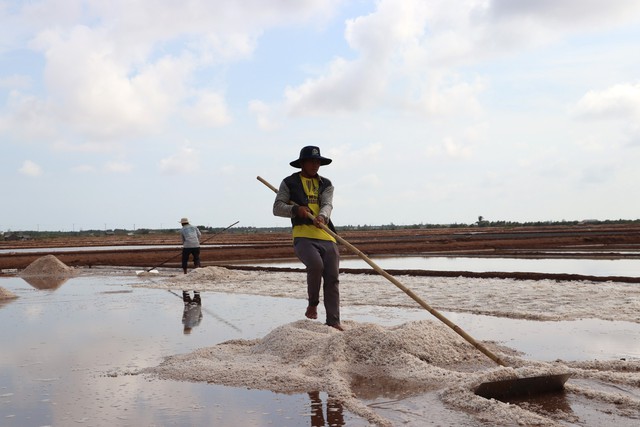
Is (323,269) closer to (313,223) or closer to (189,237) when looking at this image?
(313,223)

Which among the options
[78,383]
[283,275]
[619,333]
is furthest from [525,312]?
[283,275]

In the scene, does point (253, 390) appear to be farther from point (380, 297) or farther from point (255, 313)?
point (380, 297)

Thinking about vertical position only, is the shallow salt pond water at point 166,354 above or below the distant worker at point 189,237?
below

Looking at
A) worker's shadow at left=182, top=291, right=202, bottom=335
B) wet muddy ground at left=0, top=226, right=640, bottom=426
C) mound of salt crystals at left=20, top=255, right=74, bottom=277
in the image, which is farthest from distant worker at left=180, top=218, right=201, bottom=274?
worker's shadow at left=182, top=291, right=202, bottom=335

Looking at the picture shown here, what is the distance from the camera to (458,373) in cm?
455

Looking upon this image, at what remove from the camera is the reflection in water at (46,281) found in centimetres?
1364

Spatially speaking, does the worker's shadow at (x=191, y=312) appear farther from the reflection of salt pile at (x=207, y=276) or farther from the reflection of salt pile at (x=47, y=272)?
the reflection of salt pile at (x=47, y=272)

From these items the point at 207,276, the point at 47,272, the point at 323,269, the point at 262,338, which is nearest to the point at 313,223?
the point at 323,269

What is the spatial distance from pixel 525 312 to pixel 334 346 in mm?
3535

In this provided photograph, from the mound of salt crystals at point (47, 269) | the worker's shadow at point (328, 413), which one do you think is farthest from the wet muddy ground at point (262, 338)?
the mound of salt crystals at point (47, 269)

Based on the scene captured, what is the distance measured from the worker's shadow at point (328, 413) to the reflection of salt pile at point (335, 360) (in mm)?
103

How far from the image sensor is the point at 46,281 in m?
15.2

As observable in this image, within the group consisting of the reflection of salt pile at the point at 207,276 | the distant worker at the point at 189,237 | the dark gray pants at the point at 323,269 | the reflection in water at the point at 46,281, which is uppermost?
the distant worker at the point at 189,237

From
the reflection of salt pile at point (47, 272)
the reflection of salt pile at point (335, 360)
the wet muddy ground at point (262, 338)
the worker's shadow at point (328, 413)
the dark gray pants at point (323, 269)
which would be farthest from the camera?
the reflection of salt pile at point (47, 272)
